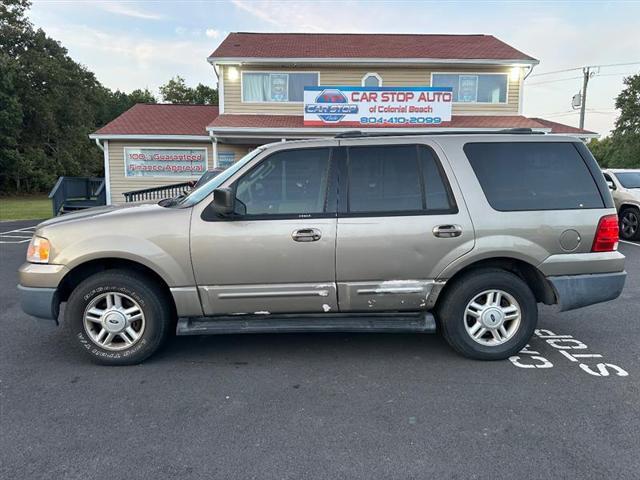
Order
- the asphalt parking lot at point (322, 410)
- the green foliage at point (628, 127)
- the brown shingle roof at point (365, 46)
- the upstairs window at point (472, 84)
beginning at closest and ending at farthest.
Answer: the asphalt parking lot at point (322, 410), the brown shingle roof at point (365, 46), the upstairs window at point (472, 84), the green foliage at point (628, 127)

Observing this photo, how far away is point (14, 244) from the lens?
33.7 ft

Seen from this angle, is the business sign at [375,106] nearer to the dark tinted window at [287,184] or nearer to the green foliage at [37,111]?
the dark tinted window at [287,184]

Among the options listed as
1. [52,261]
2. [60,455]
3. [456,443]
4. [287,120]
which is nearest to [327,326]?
[456,443]

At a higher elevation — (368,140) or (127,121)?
(127,121)

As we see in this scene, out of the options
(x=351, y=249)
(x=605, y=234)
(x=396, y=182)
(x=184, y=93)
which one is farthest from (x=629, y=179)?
(x=184, y=93)

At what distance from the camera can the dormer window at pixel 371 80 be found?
54.9 ft

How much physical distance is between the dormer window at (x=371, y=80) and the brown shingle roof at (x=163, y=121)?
6.22 metres

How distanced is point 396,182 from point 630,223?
9898 mm

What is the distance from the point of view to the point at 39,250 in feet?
12.0

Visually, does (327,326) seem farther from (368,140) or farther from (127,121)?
(127,121)

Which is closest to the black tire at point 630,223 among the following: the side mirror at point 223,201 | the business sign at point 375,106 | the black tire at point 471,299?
the business sign at point 375,106

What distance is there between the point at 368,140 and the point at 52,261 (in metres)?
2.83

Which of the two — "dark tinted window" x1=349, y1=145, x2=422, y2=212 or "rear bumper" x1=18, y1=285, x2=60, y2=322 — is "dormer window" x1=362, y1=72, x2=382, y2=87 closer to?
"dark tinted window" x1=349, y1=145, x2=422, y2=212

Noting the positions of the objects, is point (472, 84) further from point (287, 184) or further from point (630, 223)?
point (287, 184)
